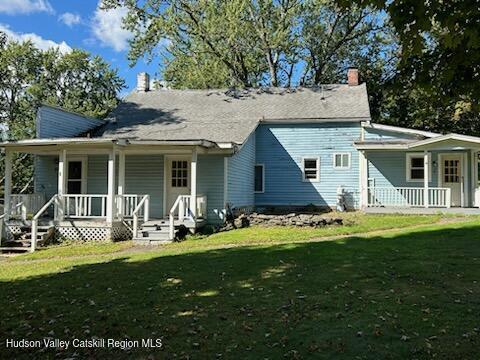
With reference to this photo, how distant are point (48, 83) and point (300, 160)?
107ft

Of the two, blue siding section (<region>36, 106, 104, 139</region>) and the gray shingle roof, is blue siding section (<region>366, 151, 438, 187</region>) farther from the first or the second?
blue siding section (<region>36, 106, 104, 139</region>)

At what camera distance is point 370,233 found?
547 inches

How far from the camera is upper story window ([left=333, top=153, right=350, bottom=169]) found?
2067cm

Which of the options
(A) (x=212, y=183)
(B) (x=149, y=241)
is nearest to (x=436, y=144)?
(A) (x=212, y=183)

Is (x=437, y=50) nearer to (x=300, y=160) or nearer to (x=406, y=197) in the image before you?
(x=406, y=197)

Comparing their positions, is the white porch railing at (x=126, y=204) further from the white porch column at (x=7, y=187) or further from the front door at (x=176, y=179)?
the white porch column at (x=7, y=187)

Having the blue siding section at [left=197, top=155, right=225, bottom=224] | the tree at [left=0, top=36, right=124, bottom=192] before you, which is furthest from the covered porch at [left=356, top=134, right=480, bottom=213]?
the tree at [left=0, top=36, right=124, bottom=192]

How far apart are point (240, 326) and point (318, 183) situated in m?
15.8

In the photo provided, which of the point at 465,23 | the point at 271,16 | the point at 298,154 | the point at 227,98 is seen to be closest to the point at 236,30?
the point at 271,16

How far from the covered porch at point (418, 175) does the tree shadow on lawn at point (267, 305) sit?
8.03 metres

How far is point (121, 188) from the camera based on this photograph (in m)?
15.0

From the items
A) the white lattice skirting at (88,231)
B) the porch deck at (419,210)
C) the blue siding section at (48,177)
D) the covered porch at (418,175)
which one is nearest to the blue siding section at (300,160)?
the covered porch at (418,175)

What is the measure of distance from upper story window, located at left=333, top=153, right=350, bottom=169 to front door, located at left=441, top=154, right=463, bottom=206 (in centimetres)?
400

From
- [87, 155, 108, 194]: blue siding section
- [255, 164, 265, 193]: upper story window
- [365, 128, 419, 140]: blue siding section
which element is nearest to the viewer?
[87, 155, 108, 194]: blue siding section
